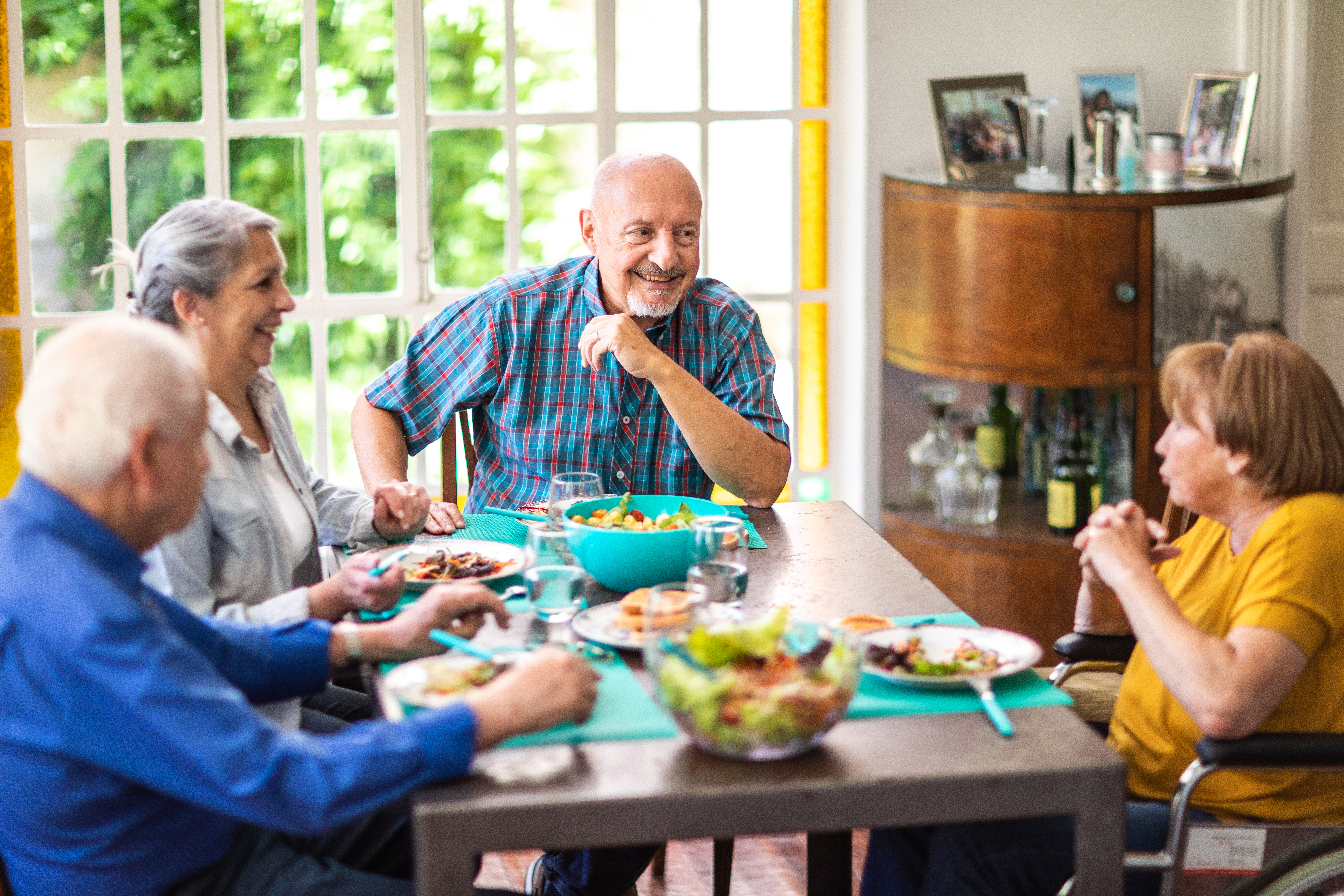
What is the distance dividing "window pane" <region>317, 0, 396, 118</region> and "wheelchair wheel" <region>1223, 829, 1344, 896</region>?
2852 mm

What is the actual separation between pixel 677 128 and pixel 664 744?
2.66 metres

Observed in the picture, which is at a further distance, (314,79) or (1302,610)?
(314,79)

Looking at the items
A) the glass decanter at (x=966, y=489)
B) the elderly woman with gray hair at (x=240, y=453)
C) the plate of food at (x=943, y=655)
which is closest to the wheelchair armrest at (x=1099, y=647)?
the plate of food at (x=943, y=655)

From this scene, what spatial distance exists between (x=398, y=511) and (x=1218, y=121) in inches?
98.4

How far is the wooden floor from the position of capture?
2762 mm

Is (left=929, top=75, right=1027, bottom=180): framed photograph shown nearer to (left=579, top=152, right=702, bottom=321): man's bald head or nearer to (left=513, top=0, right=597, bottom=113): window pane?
(left=513, top=0, right=597, bottom=113): window pane

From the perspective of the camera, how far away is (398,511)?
7.35 feet

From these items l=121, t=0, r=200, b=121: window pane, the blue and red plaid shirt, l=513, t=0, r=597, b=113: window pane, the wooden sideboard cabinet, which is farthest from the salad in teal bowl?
l=121, t=0, r=200, b=121: window pane

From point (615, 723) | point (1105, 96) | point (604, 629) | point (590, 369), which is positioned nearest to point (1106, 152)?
point (1105, 96)

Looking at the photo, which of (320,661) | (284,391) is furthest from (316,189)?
(320,661)

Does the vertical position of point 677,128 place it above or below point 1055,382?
above

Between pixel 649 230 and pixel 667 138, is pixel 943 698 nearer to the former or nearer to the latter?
pixel 649 230

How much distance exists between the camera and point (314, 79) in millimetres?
3605

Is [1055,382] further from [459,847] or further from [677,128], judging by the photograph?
[459,847]
